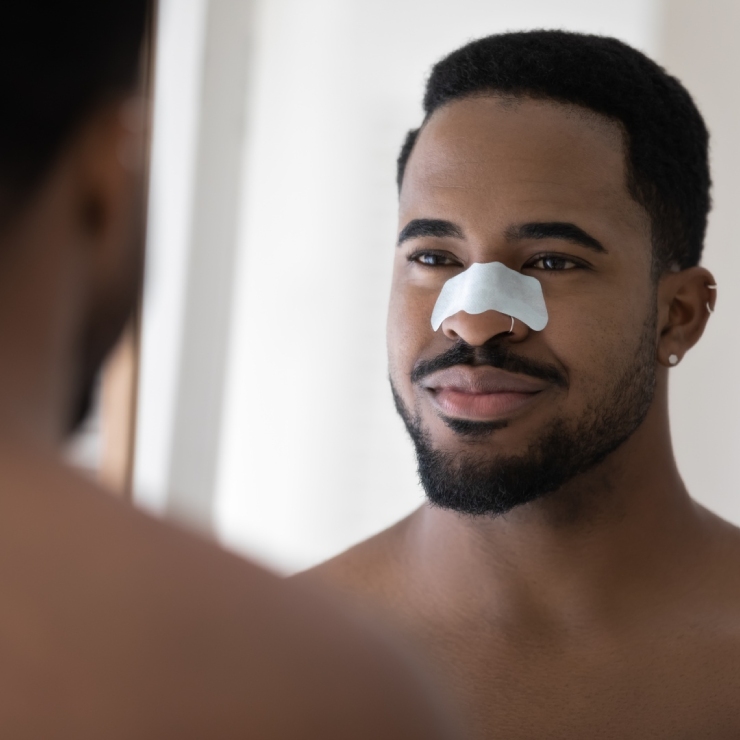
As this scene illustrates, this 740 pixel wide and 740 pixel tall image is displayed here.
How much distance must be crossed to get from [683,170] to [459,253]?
44 centimetres

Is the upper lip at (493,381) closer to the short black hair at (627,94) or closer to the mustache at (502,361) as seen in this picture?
the mustache at (502,361)

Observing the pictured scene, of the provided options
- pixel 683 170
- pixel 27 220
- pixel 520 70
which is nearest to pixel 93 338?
pixel 27 220

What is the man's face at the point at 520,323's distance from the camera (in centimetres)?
165

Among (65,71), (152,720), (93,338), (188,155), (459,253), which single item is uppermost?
(188,155)

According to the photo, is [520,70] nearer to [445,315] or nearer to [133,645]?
[445,315]

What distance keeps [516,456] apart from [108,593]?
3.35 feet

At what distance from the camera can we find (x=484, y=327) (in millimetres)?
1625

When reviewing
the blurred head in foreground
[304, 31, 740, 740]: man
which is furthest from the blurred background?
the blurred head in foreground

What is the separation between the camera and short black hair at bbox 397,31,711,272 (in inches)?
68.2

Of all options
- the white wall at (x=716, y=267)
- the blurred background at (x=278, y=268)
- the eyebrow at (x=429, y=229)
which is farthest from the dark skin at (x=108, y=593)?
the blurred background at (x=278, y=268)

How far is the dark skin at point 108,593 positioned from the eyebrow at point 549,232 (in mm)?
952

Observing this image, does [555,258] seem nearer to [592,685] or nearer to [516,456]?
[516,456]

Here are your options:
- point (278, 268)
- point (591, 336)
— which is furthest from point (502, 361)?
point (278, 268)

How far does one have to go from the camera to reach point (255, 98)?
3541 millimetres
